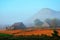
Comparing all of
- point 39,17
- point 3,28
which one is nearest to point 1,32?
point 3,28

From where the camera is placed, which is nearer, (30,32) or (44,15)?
(30,32)

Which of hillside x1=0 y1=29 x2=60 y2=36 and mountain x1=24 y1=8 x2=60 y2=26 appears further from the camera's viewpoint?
mountain x1=24 y1=8 x2=60 y2=26

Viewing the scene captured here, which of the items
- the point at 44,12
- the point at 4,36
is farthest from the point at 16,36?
the point at 44,12

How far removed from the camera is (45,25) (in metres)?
12.4

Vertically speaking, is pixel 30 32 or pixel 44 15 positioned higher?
pixel 44 15

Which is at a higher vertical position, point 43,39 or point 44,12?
point 44,12

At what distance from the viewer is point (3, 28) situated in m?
12.5

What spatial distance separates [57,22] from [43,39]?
0.70 meters

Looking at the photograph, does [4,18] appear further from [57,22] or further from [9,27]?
[57,22]

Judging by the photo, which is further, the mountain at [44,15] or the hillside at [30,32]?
the mountain at [44,15]

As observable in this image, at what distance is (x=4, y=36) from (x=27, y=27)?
2.47 ft

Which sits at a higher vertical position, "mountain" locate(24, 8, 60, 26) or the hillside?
"mountain" locate(24, 8, 60, 26)

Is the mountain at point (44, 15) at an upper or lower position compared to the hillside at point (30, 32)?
upper

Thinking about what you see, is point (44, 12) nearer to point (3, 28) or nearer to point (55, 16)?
point (55, 16)
